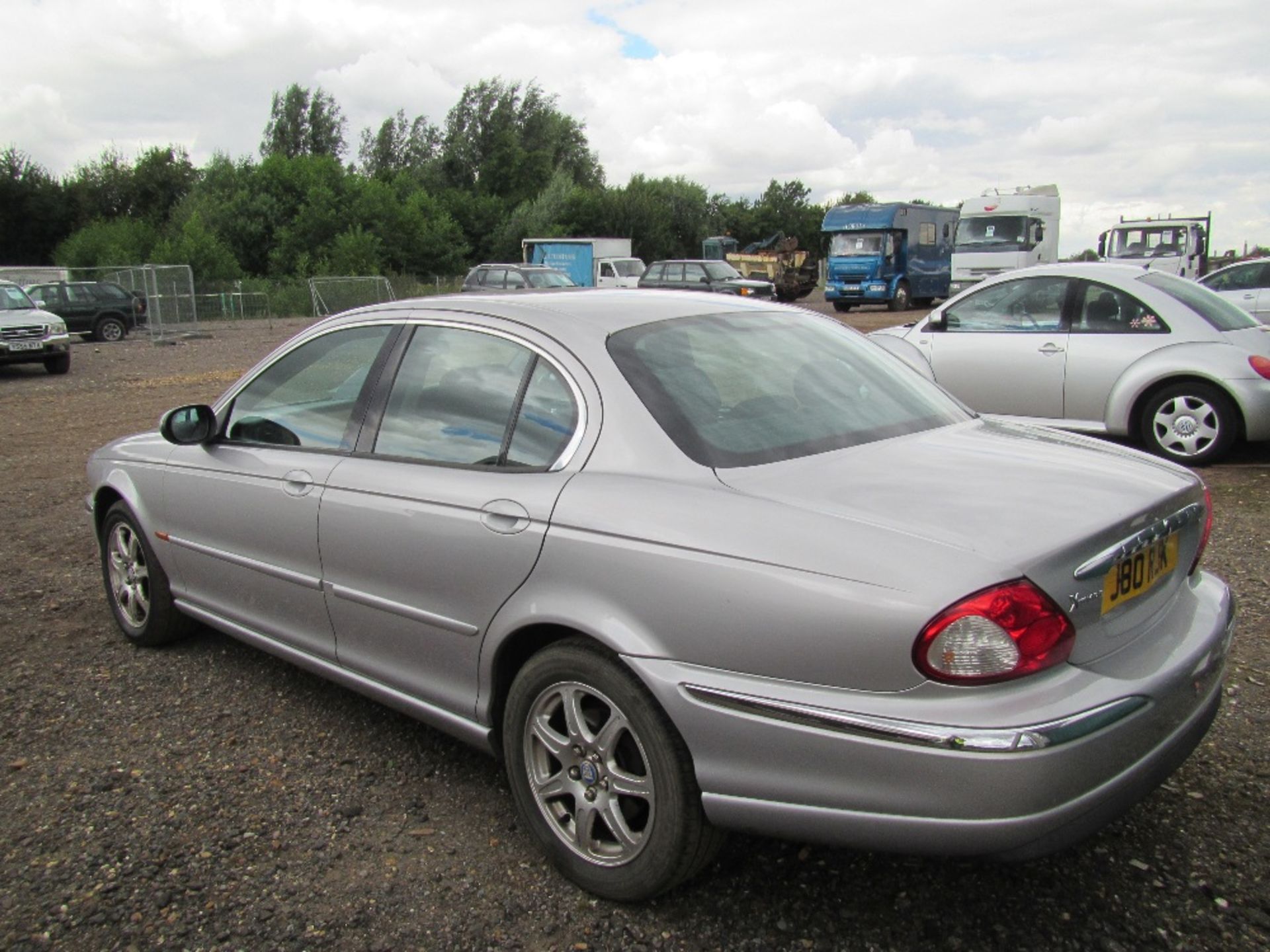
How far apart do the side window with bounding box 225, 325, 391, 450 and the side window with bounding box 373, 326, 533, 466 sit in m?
0.22

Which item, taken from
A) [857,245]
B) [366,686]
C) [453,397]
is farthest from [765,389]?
[857,245]

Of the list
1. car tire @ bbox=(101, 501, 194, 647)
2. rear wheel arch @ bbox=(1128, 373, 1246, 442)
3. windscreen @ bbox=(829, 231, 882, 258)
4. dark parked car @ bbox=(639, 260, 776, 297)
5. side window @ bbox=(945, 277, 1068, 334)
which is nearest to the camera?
car tire @ bbox=(101, 501, 194, 647)

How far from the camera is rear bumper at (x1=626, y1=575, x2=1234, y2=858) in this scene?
84.6 inches

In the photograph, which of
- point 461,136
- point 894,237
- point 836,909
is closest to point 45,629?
point 836,909

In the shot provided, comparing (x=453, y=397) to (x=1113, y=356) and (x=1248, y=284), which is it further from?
(x=1248, y=284)

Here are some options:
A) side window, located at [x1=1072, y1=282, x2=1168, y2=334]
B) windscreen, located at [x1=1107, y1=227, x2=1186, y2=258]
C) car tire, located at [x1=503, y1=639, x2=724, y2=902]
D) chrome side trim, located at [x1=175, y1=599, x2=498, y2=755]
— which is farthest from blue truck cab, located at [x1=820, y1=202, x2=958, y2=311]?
car tire, located at [x1=503, y1=639, x2=724, y2=902]

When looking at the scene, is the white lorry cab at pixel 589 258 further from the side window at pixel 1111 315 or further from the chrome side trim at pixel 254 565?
the chrome side trim at pixel 254 565

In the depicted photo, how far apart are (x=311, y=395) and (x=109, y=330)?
27.5 metres

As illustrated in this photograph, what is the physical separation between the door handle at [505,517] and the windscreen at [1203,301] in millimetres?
6649

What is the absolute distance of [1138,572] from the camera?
8.37ft

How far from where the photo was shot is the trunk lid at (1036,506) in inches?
90.6

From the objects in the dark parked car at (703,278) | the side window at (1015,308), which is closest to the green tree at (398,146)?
the dark parked car at (703,278)

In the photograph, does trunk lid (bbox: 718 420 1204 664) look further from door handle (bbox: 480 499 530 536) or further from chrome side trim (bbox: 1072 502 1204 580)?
door handle (bbox: 480 499 530 536)

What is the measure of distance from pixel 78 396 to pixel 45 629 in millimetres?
12424
